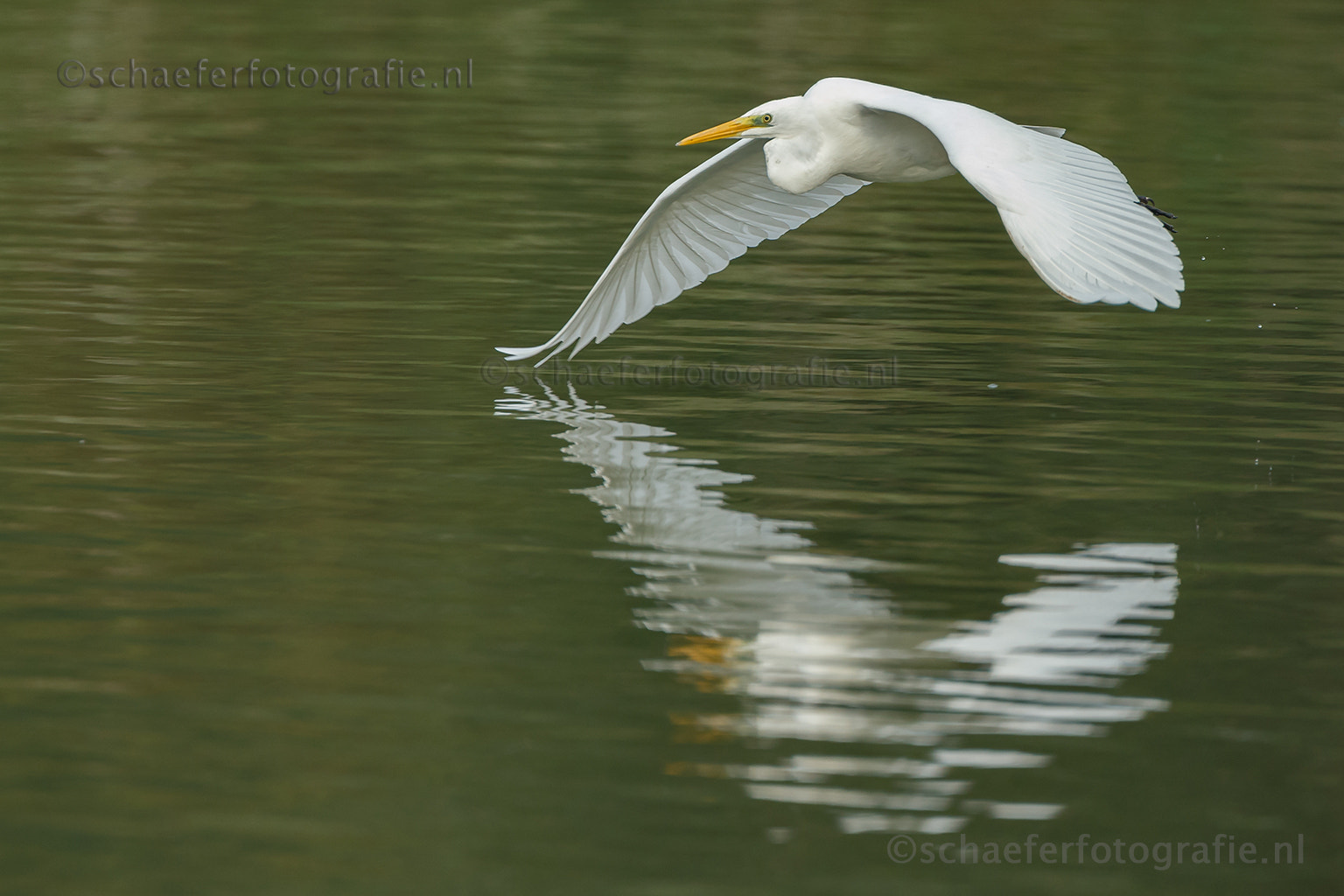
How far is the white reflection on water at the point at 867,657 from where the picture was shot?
579 cm

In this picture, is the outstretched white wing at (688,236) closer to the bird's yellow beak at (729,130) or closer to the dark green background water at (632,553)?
the bird's yellow beak at (729,130)

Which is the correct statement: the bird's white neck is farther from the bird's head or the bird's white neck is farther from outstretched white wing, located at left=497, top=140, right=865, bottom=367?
outstretched white wing, located at left=497, top=140, right=865, bottom=367

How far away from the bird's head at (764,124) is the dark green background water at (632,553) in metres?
1.45

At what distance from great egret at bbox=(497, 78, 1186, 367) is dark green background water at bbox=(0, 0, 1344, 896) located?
70 centimetres

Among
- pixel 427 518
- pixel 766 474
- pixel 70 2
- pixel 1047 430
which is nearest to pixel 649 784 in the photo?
pixel 427 518

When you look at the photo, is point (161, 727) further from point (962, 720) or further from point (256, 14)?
point (256, 14)

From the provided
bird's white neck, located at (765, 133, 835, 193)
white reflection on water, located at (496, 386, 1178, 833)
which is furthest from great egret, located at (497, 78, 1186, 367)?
white reflection on water, located at (496, 386, 1178, 833)

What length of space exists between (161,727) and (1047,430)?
17.5 ft

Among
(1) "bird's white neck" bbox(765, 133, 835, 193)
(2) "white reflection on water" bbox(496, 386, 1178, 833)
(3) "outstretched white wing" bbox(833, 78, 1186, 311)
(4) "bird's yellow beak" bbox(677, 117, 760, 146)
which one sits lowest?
(2) "white reflection on water" bbox(496, 386, 1178, 833)

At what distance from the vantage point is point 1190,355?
38.8 ft

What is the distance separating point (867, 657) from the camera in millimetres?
6715

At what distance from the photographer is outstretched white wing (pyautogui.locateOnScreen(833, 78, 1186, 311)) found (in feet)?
24.0

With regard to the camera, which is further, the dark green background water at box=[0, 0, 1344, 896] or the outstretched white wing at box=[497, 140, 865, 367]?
the outstretched white wing at box=[497, 140, 865, 367]

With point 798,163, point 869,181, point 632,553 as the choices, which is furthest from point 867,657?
point 869,181
